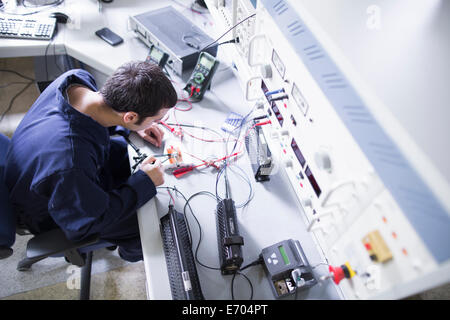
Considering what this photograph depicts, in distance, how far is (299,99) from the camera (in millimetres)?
738

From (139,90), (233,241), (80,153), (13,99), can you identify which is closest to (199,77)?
(139,90)

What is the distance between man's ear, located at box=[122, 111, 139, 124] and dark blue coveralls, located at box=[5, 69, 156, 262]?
3.6 inches

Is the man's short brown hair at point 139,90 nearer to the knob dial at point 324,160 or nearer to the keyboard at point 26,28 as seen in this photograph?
the knob dial at point 324,160

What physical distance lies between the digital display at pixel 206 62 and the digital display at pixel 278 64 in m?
0.51

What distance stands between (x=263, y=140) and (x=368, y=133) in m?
0.60

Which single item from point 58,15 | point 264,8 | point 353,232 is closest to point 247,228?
point 353,232

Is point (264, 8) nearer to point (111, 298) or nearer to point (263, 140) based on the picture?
point (263, 140)

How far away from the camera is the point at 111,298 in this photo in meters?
1.57

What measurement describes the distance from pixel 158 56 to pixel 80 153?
2.31 ft

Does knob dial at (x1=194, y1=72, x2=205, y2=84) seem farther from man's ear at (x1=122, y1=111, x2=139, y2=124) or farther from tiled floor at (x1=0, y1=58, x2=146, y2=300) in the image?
tiled floor at (x1=0, y1=58, x2=146, y2=300)

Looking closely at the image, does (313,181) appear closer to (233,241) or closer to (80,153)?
(233,241)

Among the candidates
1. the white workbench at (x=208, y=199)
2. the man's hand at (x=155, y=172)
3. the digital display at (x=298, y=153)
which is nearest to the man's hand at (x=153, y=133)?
the white workbench at (x=208, y=199)

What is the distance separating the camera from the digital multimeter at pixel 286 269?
881mm
